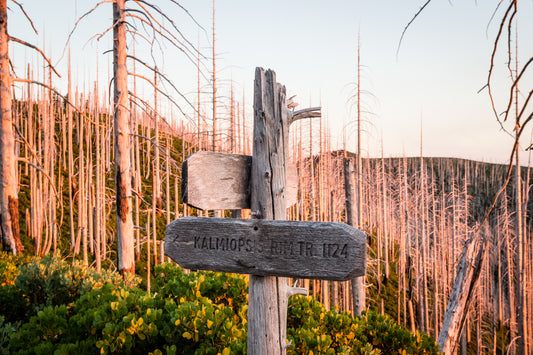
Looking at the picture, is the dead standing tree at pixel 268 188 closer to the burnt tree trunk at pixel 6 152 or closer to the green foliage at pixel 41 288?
the green foliage at pixel 41 288

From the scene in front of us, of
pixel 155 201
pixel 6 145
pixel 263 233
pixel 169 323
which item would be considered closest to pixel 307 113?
pixel 263 233

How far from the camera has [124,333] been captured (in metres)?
2.94

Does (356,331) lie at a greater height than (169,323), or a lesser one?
lesser

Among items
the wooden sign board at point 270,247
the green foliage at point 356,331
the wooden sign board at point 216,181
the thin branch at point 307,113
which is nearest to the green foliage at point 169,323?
the green foliage at point 356,331

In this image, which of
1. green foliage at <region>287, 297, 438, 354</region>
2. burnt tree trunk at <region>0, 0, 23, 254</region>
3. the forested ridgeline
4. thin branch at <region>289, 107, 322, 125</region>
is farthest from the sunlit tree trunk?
thin branch at <region>289, 107, 322, 125</region>

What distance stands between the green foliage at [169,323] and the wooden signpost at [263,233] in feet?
1.85

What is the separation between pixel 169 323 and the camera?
10.2 ft

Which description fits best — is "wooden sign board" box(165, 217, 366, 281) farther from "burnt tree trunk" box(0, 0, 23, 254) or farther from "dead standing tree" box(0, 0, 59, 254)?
"burnt tree trunk" box(0, 0, 23, 254)

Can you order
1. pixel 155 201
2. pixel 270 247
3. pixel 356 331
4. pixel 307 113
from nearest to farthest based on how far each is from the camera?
pixel 270 247 → pixel 307 113 → pixel 356 331 → pixel 155 201

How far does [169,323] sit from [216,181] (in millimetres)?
1692

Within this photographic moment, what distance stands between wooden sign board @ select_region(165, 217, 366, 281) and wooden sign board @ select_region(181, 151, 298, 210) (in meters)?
0.16

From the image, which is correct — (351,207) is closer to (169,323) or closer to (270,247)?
(169,323)

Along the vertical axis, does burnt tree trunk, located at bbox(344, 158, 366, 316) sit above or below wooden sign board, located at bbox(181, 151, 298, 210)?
below

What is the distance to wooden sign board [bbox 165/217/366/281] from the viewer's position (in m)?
1.91
